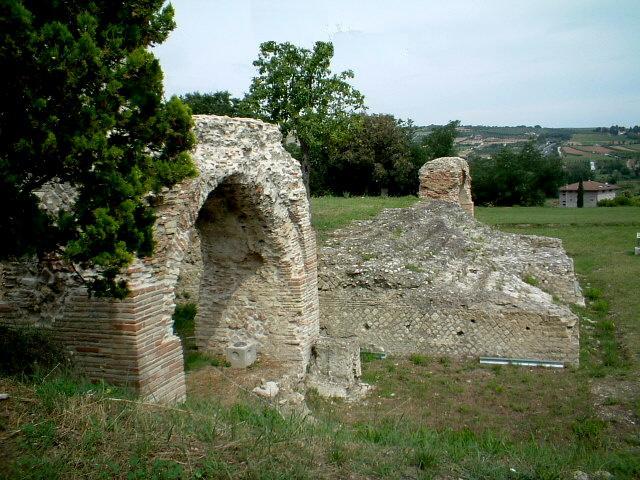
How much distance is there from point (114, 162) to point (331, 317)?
7279mm

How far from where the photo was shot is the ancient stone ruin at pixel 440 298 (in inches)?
384

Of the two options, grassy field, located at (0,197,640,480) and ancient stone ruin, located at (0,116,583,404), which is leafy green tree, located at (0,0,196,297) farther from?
ancient stone ruin, located at (0,116,583,404)

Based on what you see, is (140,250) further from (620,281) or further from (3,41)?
(620,281)

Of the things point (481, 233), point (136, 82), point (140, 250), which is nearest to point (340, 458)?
point (140, 250)

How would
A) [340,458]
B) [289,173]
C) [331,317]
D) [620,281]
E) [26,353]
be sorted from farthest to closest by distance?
[620,281] → [331,317] → [289,173] → [26,353] → [340,458]

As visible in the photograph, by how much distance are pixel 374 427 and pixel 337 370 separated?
271 cm

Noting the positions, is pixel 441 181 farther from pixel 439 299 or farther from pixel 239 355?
pixel 239 355

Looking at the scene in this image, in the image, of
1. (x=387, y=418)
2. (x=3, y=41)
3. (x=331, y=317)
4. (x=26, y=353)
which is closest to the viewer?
(x=3, y=41)

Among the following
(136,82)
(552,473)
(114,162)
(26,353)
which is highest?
(136,82)

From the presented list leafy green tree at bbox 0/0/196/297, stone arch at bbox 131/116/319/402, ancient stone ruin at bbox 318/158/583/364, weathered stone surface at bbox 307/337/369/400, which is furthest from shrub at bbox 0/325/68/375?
ancient stone ruin at bbox 318/158/583/364

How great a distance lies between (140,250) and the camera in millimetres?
4109

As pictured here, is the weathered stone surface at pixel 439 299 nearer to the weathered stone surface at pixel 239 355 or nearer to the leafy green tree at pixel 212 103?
the weathered stone surface at pixel 239 355

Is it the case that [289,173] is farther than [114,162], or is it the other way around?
[289,173]

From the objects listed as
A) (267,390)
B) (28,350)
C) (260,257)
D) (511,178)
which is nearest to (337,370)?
(267,390)
